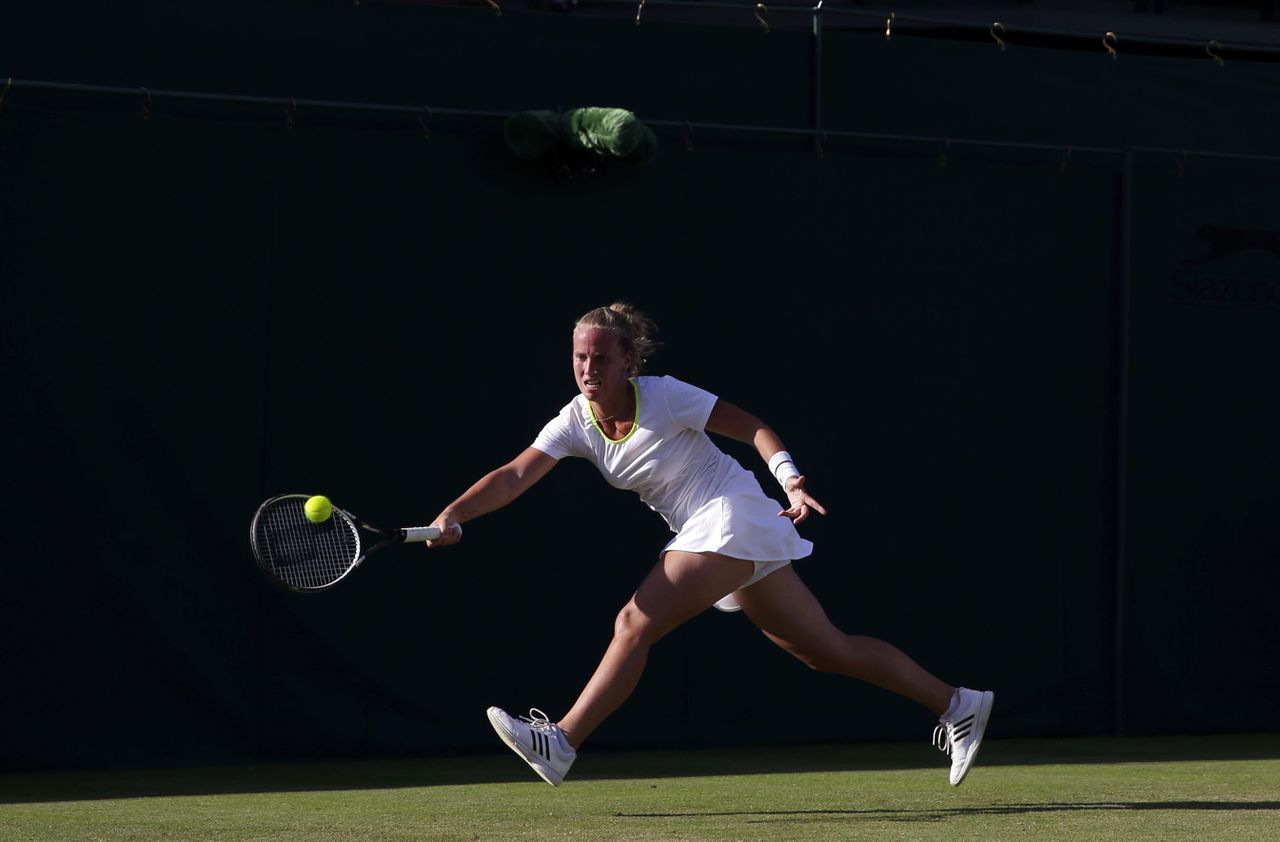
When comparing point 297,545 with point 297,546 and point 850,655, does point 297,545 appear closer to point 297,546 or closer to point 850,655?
point 297,546

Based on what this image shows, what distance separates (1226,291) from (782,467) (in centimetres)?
401

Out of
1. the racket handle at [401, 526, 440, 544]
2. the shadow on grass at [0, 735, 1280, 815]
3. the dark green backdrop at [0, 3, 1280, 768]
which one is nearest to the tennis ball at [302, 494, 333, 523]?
the racket handle at [401, 526, 440, 544]

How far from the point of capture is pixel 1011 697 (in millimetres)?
7832

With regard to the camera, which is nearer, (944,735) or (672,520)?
(672,520)

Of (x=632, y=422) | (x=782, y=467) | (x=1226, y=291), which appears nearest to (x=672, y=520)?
(x=632, y=422)

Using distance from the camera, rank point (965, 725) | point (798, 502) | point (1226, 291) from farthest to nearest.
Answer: point (1226, 291), point (965, 725), point (798, 502)

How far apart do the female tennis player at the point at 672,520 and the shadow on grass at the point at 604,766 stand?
4.28 feet

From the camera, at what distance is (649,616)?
16.4 feet

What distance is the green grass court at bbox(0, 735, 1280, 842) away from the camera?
4746 mm

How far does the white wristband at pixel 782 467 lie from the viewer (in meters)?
4.83

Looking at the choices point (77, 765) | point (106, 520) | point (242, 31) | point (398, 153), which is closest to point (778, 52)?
point (398, 153)

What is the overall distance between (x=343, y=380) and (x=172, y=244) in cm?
80

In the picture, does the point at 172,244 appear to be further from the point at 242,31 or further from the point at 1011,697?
the point at 1011,697

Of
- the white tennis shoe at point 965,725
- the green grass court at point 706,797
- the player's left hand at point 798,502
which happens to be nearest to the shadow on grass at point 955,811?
the green grass court at point 706,797
